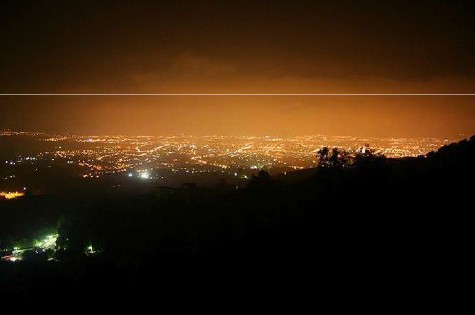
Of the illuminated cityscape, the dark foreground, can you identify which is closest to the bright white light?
the illuminated cityscape

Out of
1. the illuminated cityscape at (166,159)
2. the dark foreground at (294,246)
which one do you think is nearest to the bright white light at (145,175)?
the illuminated cityscape at (166,159)

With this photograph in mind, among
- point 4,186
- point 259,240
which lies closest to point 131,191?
point 4,186

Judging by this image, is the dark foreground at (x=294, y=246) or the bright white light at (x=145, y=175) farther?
the bright white light at (x=145, y=175)

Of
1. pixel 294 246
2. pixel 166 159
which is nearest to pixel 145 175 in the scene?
pixel 166 159

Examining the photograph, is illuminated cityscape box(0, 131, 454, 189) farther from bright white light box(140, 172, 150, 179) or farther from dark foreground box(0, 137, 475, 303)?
dark foreground box(0, 137, 475, 303)

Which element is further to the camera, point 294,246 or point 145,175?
point 145,175

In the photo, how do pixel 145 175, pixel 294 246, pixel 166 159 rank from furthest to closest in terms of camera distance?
pixel 166 159
pixel 145 175
pixel 294 246

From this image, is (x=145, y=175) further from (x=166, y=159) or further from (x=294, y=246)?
(x=294, y=246)

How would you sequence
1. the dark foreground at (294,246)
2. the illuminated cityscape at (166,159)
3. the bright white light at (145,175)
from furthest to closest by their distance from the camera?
the illuminated cityscape at (166,159) < the bright white light at (145,175) < the dark foreground at (294,246)

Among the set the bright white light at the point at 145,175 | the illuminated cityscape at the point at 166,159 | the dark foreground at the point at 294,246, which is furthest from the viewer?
the illuminated cityscape at the point at 166,159

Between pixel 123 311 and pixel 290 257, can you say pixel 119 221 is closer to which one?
pixel 123 311

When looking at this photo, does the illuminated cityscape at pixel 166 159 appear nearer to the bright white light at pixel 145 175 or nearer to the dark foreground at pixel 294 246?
the bright white light at pixel 145 175
